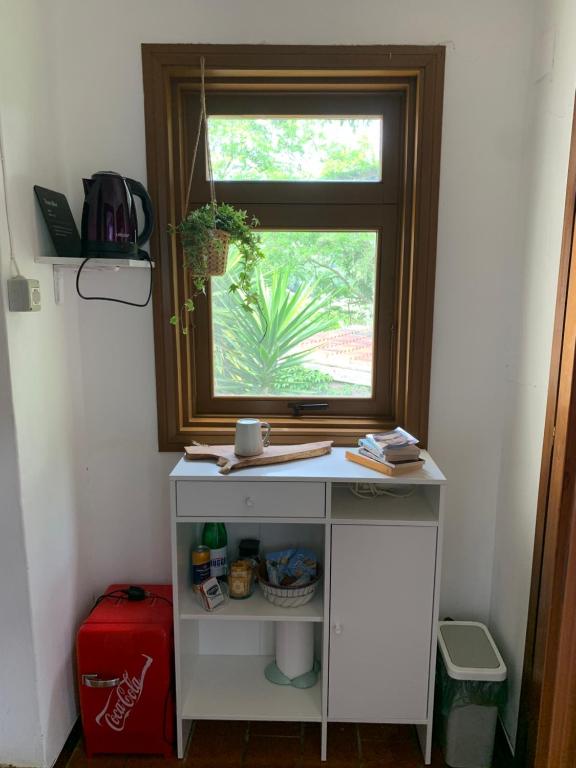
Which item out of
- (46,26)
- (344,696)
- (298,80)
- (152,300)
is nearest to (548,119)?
(298,80)

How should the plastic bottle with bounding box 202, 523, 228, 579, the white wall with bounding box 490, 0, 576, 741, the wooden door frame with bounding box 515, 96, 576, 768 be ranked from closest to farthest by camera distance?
the wooden door frame with bounding box 515, 96, 576, 768, the white wall with bounding box 490, 0, 576, 741, the plastic bottle with bounding box 202, 523, 228, 579

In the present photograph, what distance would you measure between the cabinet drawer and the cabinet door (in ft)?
0.41

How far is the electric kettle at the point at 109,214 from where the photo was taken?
153cm

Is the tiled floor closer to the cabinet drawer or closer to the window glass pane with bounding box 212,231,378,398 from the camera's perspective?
the cabinet drawer

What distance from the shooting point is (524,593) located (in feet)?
5.31

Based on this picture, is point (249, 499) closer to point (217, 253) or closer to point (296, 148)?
point (217, 253)

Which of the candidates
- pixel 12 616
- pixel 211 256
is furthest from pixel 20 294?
pixel 12 616

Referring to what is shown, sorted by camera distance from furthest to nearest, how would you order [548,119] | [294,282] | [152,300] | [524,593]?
[294,282] < [152,300] < [524,593] < [548,119]

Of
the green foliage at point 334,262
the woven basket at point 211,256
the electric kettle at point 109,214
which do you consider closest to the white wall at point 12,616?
the electric kettle at point 109,214

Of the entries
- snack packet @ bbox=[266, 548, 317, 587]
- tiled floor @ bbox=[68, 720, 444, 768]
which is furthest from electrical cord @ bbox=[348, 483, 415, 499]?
tiled floor @ bbox=[68, 720, 444, 768]

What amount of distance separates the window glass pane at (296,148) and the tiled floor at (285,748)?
1.86 meters

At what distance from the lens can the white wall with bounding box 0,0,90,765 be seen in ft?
4.65

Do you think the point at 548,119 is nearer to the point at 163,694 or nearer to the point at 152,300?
the point at 152,300

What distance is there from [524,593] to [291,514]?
2.44 ft
